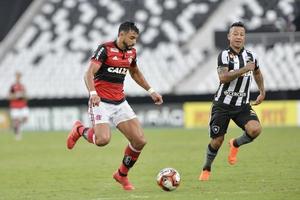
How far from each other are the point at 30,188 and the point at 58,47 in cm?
2365

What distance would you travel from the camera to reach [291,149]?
16953 millimetres

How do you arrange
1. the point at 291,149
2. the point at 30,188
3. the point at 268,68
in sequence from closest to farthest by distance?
the point at 30,188, the point at 291,149, the point at 268,68

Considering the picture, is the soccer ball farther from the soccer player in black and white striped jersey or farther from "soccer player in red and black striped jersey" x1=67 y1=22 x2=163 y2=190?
the soccer player in black and white striped jersey

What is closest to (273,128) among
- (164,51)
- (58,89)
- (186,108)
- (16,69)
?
(186,108)

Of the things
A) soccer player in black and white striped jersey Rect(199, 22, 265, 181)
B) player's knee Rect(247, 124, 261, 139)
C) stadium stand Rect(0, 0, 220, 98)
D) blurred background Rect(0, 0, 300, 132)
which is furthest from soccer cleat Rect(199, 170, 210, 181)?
stadium stand Rect(0, 0, 220, 98)

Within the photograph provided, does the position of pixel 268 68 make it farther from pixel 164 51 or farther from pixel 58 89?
pixel 58 89

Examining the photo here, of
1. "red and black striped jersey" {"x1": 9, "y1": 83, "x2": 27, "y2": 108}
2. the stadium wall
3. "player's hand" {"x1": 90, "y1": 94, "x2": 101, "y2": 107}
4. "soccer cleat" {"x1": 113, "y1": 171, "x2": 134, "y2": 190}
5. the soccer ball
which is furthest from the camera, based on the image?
the stadium wall

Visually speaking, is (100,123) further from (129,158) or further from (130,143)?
(129,158)

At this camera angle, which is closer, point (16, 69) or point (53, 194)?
point (53, 194)

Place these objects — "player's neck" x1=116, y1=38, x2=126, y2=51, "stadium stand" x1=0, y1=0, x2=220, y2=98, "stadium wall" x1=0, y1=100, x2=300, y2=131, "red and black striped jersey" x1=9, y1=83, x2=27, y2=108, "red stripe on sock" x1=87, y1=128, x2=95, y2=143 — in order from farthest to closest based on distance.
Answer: "stadium stand" x1=0, y1=0, x2=220, y2=98, "stadium wall" x1=0, y1=100, x2=300, y2=131, "red and black striped jersey" x1=9, y1=83, x2=27, y2=108, "red stripe on sock" x1=87, y1=128, x2=95, y2=143, "player's neck" x1=116, y1=38, x2=126, y2=51

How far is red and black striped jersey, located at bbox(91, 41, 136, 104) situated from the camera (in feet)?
33.9

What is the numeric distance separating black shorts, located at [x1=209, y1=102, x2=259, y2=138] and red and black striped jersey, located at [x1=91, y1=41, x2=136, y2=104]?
1.66 m

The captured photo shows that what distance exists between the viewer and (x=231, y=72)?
10758mm

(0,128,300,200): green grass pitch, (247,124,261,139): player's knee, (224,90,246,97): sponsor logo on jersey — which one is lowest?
(0,128,300,200): green grass pitch
